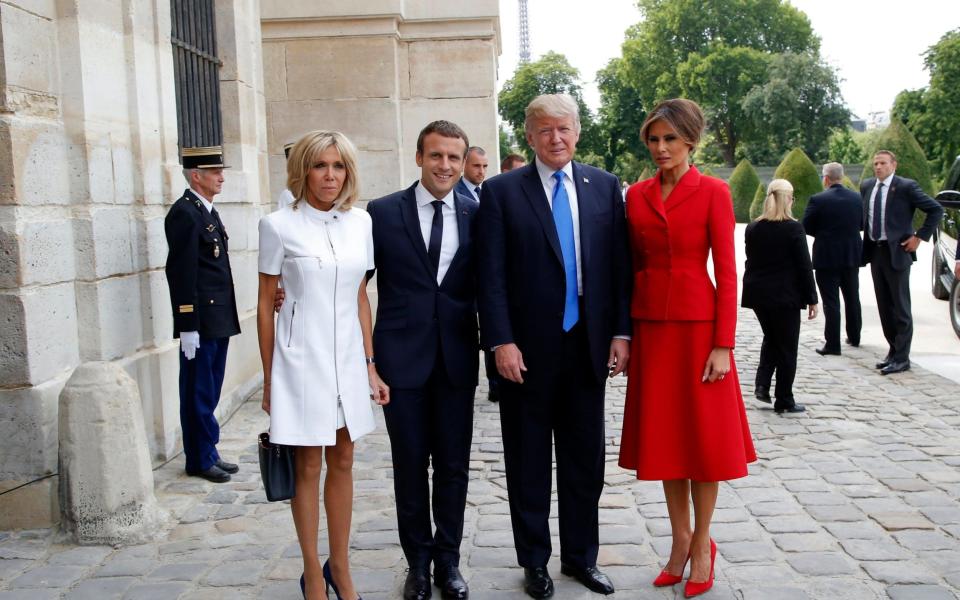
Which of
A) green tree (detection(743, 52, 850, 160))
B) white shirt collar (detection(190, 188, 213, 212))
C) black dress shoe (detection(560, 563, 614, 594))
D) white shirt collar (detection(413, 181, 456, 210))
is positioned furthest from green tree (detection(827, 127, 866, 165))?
white shirt collar (detection(413, 181, 456, 210))

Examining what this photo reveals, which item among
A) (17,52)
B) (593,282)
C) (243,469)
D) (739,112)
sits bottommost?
(243,469)

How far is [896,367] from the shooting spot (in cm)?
930

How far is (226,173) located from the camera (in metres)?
8.12

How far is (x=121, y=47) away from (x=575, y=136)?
10.9 feet

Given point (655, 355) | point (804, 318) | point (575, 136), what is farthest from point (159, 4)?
point (804, 318)

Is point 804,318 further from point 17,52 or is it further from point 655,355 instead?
point 17,52

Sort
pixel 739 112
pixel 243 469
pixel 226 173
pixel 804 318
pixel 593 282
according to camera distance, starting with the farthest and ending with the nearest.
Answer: pixel 739 112, pixel 804 318, pixel 226 173, pixel 243 469, pixel 593 282

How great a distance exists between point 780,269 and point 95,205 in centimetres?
508

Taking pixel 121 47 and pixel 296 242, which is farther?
pixel 121 47

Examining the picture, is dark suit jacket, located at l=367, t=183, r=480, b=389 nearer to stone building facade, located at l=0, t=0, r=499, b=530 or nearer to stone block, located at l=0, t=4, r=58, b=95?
stone building facade, located at l=0, t=0, r=499, b=530

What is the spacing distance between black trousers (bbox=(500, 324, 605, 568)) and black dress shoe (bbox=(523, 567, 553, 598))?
0.03 metres

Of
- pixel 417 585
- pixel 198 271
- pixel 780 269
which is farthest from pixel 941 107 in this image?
pixel 417 585

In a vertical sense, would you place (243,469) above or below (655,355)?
below

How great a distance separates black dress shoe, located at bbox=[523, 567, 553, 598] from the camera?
13.3 feet
